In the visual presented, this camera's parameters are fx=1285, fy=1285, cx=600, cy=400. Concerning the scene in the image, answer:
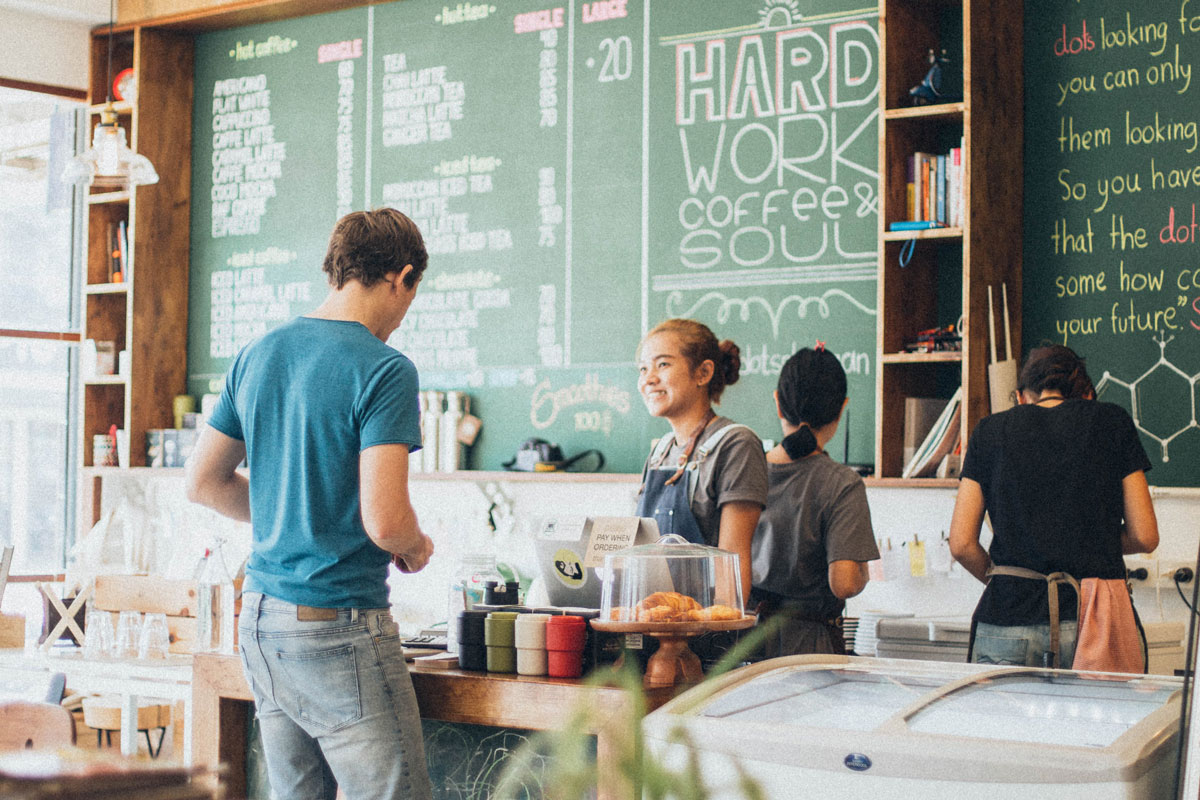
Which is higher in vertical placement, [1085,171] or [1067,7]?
[1067,7]

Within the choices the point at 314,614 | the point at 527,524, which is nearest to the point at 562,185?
the point at 527,524

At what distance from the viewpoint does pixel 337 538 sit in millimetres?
2234

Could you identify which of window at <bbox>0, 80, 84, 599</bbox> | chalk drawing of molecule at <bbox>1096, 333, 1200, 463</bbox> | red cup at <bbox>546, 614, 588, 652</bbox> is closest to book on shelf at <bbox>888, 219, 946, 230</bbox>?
chalk drawing of molecule at <bbox>1096, 333, 1200, 463</bbox>

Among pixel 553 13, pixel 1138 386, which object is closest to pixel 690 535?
pixel 1138 386

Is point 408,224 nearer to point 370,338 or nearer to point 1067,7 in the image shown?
point 370,338

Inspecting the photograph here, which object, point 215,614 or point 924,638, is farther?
point 924,638

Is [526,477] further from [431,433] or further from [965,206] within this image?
[965,206]

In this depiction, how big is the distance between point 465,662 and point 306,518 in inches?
23.4

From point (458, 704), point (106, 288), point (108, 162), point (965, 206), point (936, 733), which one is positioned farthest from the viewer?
point (106, 288)

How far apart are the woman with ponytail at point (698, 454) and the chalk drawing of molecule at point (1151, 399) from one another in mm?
1526

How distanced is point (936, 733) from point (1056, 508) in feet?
4.39

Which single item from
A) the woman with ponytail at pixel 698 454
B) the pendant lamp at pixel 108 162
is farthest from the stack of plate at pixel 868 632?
the pendant lamp at pixel 108 162

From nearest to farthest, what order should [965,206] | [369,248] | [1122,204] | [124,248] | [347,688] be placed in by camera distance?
[347,688], [369,248], [965,206], [1122,204], [124,248]

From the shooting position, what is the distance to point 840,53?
14.7ft
